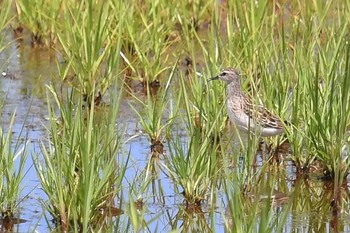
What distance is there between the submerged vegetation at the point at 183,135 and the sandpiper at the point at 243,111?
11 centimetres

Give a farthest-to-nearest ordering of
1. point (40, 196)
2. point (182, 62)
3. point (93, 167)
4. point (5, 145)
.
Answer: point (182, 62) → point (40, 196) → point (5, 145) → point (93, 167)

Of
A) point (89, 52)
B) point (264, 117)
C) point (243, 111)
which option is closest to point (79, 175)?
point (264, 117)

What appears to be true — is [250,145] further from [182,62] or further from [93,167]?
[182,62]

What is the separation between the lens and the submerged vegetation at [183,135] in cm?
695

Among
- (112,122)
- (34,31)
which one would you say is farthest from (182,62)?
(112,122)

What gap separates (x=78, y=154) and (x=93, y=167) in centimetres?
68

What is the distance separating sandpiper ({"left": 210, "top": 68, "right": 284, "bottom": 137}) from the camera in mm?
8898

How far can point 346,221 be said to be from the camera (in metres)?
7.61

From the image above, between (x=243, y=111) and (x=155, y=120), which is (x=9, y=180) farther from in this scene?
(x=243, y=111)

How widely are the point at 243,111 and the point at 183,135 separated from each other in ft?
2.20

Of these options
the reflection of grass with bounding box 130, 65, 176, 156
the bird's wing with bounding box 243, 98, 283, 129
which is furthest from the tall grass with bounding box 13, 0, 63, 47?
the bird's wing with bounding box 243, 98, 283, 129

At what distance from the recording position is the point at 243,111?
941 centimetres

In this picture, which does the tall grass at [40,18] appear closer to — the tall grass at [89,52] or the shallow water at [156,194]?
the shallow water at [156,194]

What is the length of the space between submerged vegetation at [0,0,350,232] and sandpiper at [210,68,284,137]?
0.11 meters
